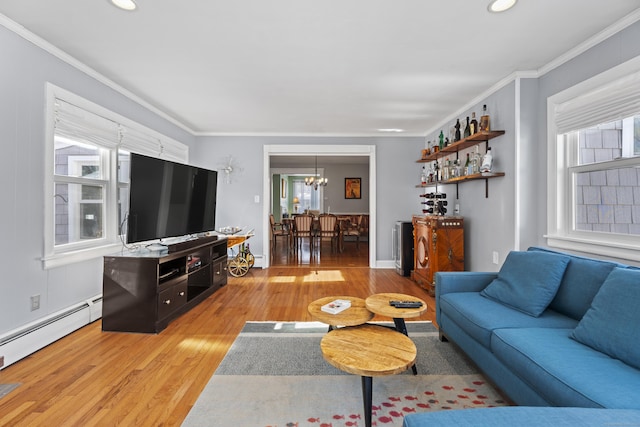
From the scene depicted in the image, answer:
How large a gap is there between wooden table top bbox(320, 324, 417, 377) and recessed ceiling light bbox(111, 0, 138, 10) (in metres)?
2.39

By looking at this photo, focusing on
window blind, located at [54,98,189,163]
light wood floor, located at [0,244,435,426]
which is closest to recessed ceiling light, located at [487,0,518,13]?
light wood floor, located at [0,244,435,426]

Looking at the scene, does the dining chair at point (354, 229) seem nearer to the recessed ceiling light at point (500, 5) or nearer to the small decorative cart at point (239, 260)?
the small decorative cart at point (239, 260)

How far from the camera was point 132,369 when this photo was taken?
7.10ft

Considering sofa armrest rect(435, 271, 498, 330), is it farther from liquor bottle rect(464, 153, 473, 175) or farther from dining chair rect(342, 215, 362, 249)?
dining chair rect(342, 215, 362, 249)

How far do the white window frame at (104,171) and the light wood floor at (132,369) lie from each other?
73 centimetres

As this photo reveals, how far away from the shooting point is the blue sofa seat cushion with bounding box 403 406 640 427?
976mm

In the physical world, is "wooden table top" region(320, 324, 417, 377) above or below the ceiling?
below

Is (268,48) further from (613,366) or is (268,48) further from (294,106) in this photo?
(613,366)

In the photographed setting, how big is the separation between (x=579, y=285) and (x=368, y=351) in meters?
1.41

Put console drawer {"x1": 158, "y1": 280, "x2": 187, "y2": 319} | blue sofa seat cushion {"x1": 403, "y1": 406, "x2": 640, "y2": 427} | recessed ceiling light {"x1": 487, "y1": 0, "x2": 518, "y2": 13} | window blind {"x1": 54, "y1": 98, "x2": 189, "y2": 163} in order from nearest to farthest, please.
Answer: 1. blue sofa seat cushion {"x1": 403, "y1": 406, "x2": 640, "y2": 427}
2. recessed ceiling light {"x1": 487, "y1": 0, "x2": 518, "y2": 13}
3. window blind {"x1": 54, "y1": 98, "x2": 189, "y2": 163}
4. console drawer {"x1": 158, "y1": 280, "x2": 187, "y2": 319}

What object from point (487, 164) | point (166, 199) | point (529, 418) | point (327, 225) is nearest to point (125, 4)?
point (166, 199)

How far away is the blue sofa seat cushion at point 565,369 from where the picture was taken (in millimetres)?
1171

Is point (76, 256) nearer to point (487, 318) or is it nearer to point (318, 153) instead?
point (487, 318)

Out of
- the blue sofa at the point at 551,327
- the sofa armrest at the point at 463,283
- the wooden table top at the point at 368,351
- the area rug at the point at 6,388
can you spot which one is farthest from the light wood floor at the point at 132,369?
the blue sofa at the point at 551,327
